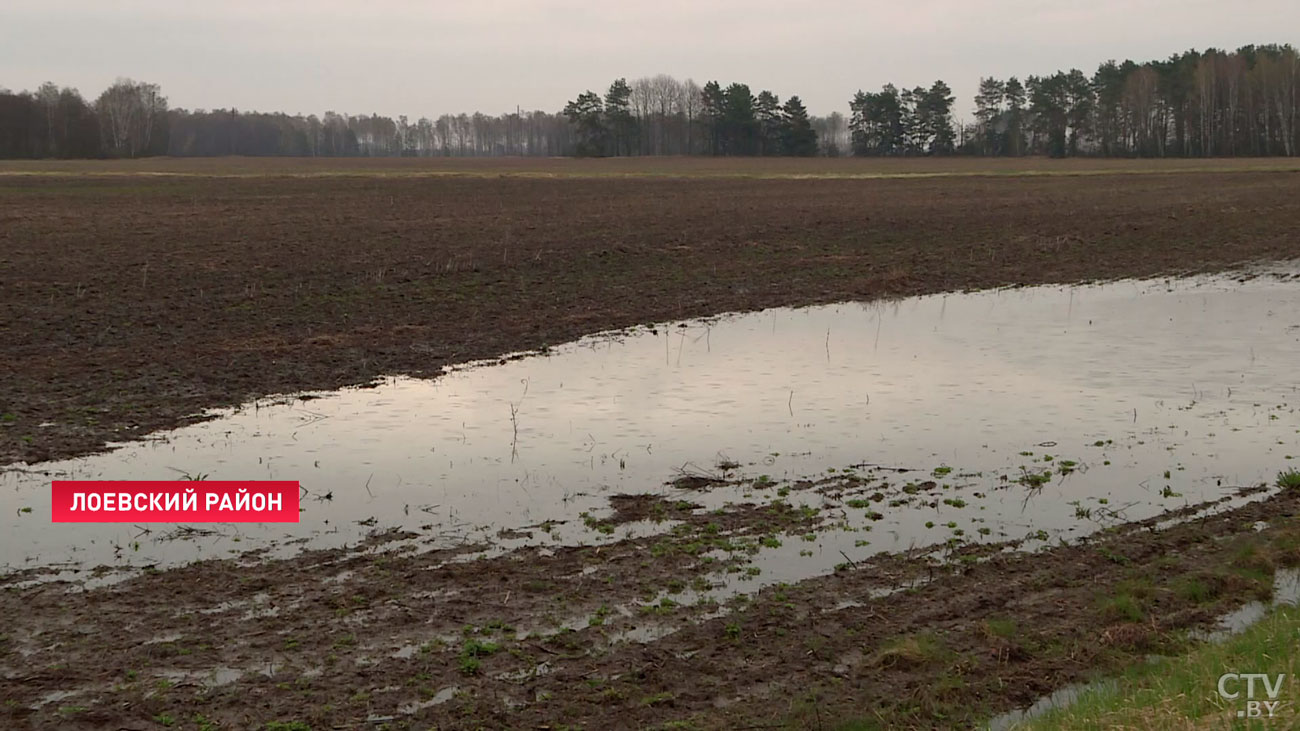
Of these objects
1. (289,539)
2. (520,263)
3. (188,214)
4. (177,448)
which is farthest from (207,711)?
(188,214)

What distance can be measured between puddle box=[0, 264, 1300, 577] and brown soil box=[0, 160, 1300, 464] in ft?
6.16

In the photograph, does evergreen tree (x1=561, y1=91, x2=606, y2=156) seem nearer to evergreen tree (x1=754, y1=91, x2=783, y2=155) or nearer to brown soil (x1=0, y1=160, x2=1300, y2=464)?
evergreen tree (x1=754, y1=91, x2=783, y2=155)

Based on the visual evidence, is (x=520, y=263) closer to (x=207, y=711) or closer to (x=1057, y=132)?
(x=207, y=711)

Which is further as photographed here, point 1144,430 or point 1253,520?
point 1144,430

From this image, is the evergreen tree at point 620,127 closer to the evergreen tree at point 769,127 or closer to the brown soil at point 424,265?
the evergreen tree at point 769,127

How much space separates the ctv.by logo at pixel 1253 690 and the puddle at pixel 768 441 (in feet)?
11.2

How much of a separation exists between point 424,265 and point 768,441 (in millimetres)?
16717

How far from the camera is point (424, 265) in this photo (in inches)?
1128

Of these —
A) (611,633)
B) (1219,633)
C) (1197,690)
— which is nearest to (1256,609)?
(1219,633)

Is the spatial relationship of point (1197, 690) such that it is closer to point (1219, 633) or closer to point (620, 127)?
point (1219, 633)

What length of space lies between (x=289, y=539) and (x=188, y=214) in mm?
34585

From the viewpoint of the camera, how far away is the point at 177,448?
13.3 metres

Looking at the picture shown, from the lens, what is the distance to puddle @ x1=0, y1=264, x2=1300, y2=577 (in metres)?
10.6

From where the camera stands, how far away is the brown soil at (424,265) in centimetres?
1755
